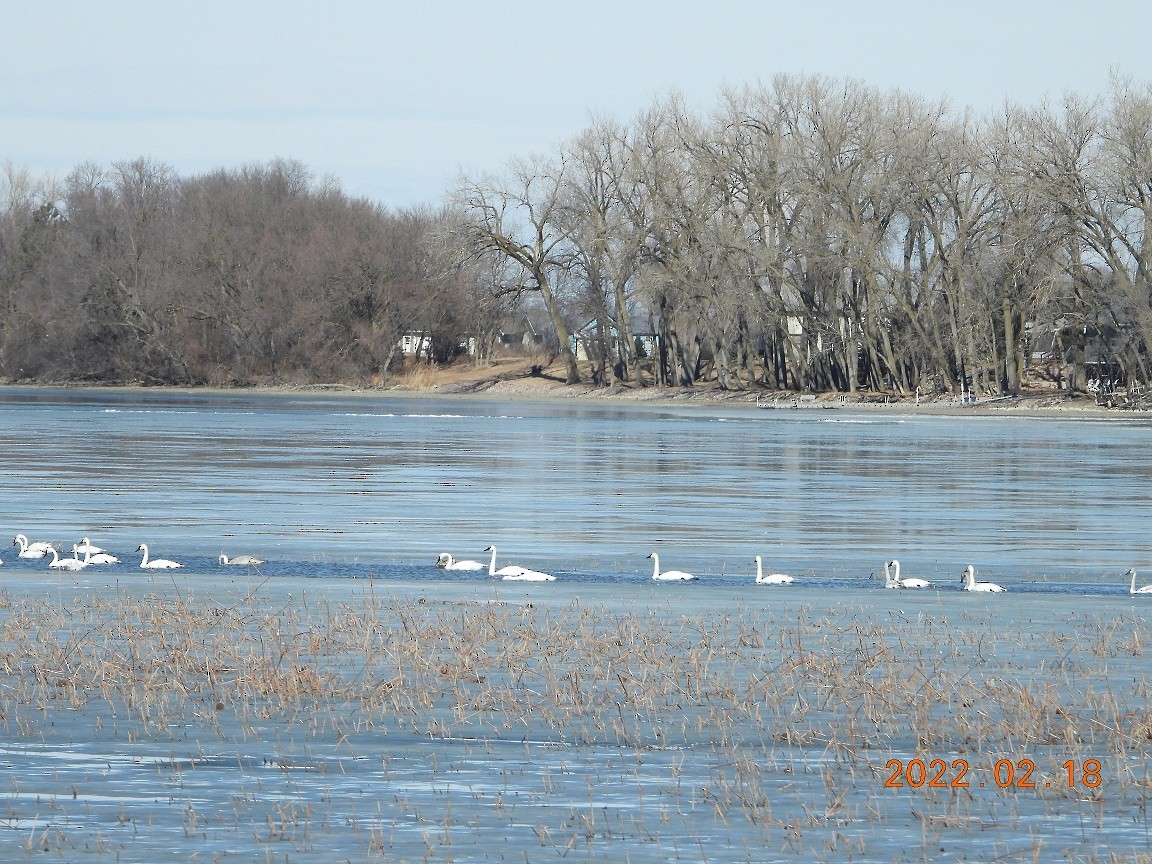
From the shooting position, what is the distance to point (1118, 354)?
253 feet

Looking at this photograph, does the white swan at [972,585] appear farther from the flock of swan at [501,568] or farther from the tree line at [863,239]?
the tree line at [863,239]

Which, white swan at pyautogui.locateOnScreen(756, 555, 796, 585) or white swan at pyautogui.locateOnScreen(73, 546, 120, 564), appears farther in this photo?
white swan at pyautogui.locateOnScreen(73, 546, 120, 564)

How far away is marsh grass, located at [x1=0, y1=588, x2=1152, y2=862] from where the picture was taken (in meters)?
8.73

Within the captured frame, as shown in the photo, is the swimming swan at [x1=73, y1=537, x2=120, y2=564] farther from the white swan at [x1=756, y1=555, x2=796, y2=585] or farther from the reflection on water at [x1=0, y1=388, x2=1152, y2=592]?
the white swan at [x1=756, y1=555, x2=796, y2=585]

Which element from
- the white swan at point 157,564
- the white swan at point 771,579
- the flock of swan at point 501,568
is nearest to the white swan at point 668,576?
the flock of swan at point 501,568

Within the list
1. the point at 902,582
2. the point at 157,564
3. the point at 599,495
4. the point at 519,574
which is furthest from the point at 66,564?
the point at 599,495

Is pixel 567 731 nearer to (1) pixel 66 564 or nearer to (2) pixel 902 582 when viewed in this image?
(2) pixel 902 582

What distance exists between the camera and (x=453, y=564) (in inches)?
805

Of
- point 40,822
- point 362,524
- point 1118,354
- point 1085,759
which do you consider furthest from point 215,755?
point 1118,354

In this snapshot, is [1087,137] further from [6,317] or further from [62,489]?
[6,317]

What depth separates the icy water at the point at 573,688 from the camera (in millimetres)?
8859

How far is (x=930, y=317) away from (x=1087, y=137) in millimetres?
11659

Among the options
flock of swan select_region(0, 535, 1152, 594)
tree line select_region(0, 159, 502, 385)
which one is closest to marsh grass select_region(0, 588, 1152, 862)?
flock of swan select_region(0, 535, 1152, 594)

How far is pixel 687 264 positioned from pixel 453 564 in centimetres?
7231
